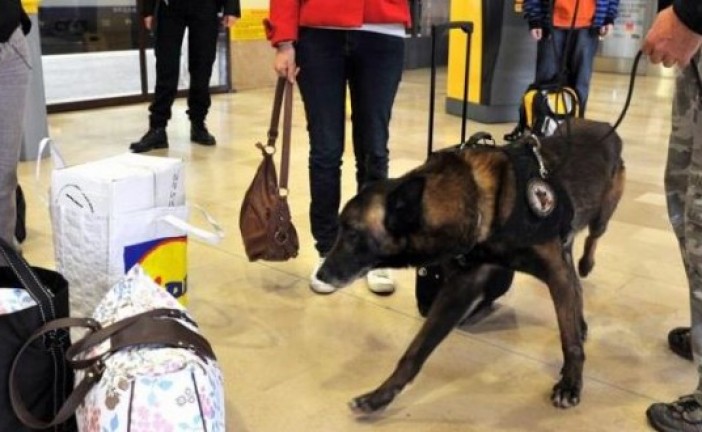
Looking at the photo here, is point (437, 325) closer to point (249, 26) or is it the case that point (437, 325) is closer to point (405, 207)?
point (405, 207)

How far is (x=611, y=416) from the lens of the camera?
6.36 ft

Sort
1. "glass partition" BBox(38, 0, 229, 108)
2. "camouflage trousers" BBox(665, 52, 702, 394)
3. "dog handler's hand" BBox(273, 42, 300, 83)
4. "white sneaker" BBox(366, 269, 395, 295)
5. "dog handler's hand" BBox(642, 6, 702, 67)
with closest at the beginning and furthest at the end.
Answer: "dog handler's hand" BBox(642, 6, 702, 67) → "camouflage trousers" BBox(665, 52, 702, 394) → "dog handler's hand" BBox(273, 42, 300, 83) → "white sneaker" BBox(366, 269, 395, 295) → "glass partition" BBox(38, 0, 229, 108)

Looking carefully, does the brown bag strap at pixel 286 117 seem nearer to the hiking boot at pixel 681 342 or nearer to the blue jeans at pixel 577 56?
the hiking boot at pixel 681 342

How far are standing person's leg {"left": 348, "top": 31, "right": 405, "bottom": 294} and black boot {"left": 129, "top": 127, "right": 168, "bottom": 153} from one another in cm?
260

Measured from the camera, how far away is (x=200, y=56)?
4953mm

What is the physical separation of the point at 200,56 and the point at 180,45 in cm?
16

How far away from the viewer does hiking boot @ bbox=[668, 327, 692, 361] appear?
89.0 inches

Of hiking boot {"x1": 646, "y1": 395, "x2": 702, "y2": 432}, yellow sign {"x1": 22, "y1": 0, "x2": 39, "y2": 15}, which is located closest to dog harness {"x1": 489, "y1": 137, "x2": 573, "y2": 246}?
hiking boot {"x1": 646, "y1": 395, "x2": 702, "y2": 432}

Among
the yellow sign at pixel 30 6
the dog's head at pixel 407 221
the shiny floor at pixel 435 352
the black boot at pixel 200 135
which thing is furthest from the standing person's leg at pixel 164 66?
the dog's head at pixel 407 221

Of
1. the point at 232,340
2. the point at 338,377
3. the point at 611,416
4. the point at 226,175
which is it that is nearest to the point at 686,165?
the point at 611,416

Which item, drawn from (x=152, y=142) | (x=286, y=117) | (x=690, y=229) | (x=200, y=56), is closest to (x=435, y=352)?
(x=690, y=229)

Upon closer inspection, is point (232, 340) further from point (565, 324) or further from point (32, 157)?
point (32, 157)

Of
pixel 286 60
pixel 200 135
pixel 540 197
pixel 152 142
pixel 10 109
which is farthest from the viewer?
pixel 200 135

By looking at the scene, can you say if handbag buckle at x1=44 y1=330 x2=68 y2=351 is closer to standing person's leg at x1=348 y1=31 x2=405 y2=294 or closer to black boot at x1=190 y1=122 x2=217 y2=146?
standing person's leg at x1=348 y1=31 x2=405 y2=294
